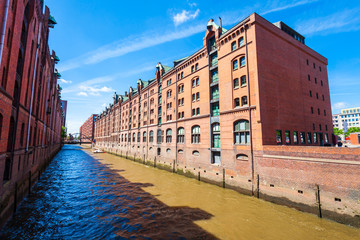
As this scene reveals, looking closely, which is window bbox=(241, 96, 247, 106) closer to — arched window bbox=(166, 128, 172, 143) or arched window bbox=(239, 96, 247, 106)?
arched window bbox=(239, 96, 247, 106)

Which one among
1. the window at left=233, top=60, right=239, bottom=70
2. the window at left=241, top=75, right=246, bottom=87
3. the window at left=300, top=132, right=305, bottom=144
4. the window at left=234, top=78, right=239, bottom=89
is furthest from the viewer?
the window at left=300, top=132, right=305, bottom=144

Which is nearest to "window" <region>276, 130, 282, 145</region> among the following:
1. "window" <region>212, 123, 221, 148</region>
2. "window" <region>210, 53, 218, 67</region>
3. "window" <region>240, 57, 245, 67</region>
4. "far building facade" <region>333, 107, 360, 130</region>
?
"window" <region>212, 123, 221, 148</region>

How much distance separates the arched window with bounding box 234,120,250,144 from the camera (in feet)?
60.8

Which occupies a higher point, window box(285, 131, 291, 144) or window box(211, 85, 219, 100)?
window box(211, 85, 219, 100)

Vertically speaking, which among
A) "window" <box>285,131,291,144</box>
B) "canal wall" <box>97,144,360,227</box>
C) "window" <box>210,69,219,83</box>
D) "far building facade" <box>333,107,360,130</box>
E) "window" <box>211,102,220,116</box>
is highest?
"far building facade" <box>333,107,360,130</box>

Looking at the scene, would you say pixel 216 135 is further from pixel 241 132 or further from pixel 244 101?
pixel 244 101

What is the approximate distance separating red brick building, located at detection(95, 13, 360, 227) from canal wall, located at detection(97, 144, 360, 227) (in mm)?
62

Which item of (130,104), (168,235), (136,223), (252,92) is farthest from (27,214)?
(130,104)

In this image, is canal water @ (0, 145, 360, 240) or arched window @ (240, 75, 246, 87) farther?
arched window @ (240, 75, 246, 87)

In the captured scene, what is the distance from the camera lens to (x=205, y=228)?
10.9 meters

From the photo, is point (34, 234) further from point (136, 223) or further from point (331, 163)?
point (331, 163)

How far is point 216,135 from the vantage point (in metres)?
22.8

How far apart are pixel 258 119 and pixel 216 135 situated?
658 centimetres

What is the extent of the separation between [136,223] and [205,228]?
4446mm
